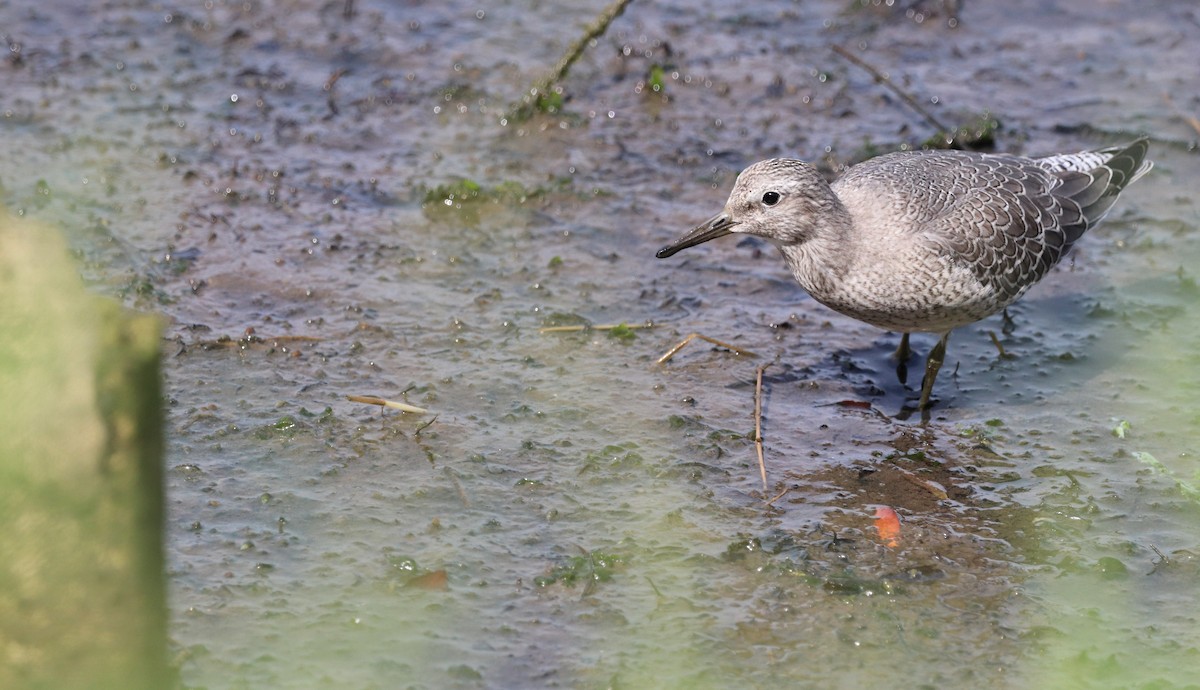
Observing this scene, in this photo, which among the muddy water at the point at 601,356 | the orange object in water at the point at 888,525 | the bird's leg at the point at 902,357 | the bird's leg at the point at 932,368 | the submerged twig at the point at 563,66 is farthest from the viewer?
the submerged twig at the point at 563,66

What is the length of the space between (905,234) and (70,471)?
13.4ft

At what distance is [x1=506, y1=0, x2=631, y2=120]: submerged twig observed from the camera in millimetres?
8078

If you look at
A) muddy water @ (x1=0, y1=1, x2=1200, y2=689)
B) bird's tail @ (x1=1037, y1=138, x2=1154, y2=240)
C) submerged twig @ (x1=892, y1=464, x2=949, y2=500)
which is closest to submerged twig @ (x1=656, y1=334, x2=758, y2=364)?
muddy water @ (x1=0, y1=1, x2=1200, y2=689)

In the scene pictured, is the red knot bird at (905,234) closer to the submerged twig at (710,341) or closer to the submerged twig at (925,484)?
the submerged twig at (710,341)

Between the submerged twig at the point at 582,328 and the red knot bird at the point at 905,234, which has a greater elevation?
the red knot bird at the point at 905,234

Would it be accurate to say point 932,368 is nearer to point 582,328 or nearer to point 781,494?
point 781,494

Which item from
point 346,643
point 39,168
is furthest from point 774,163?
point 39,168

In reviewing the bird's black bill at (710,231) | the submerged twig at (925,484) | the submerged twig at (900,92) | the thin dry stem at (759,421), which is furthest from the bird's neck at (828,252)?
the submerged twig at (900,92)

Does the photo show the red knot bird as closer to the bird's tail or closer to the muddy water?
the bird's tail

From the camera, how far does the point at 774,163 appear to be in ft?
19.4

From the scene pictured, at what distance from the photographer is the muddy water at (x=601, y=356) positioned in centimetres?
454

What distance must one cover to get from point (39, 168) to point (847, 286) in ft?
16.3

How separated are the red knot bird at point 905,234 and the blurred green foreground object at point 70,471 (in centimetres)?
352

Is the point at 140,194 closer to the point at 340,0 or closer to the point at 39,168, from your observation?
the point at 39,168
